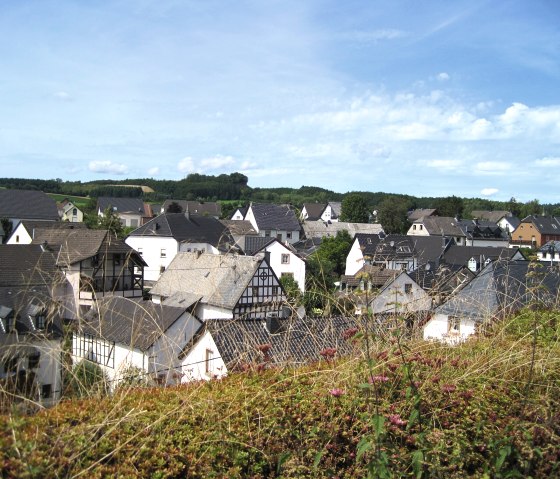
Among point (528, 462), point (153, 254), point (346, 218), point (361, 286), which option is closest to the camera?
point (528, 462)

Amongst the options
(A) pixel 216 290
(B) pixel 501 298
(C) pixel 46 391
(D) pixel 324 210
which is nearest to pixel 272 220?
(D) pixel 324 210

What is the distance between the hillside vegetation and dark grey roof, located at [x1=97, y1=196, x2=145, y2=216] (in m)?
82.6

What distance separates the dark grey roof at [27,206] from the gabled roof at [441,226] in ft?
166

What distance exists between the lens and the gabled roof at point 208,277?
24.9m

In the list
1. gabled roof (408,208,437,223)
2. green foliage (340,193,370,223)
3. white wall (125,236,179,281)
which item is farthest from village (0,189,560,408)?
green foliage (340,193,370,223)

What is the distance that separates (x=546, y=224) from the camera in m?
78.8

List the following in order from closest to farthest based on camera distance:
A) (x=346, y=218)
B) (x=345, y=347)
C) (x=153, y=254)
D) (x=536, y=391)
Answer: (x=536, y=391) → (x=345, y=347) → (x=153, y=254) → (x=346, y=218)

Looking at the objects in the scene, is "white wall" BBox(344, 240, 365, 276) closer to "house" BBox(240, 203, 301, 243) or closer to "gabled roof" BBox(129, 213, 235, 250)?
"gabled roof" BBox(129, 213, 235, 250)

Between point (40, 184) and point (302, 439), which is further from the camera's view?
point (40, 184)

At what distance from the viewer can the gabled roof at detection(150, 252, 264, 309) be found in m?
24.9

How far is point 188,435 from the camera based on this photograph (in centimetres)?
287

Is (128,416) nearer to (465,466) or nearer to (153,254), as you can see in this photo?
(465,466)

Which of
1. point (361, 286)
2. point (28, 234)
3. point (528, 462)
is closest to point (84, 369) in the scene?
point (361, 286)

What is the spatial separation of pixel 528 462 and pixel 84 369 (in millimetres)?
2958
